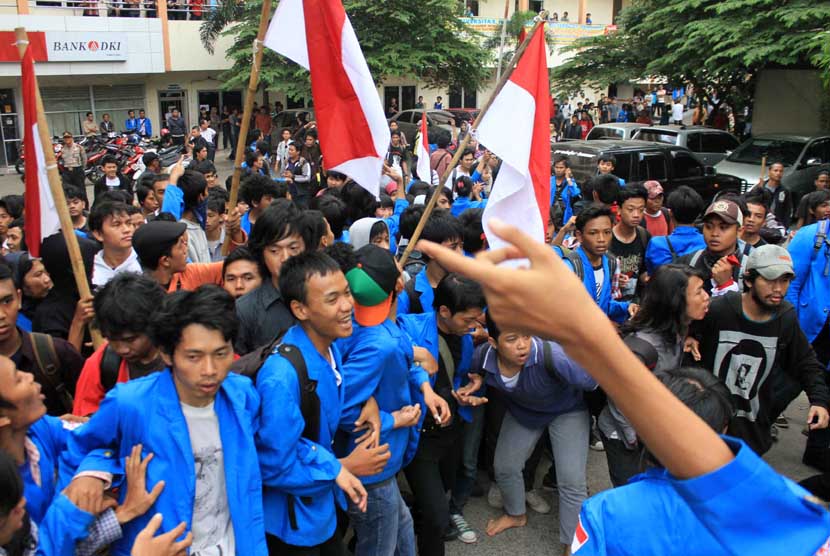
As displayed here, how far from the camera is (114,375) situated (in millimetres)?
2574

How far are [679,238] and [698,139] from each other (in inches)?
417

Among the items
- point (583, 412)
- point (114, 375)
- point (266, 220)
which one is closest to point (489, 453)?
point (583, 412)

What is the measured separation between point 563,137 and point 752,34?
7.36 meters

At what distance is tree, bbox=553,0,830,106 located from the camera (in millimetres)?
15320

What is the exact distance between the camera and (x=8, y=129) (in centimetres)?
1866

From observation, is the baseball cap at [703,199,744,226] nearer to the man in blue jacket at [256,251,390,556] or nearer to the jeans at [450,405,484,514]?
the jeans at [450,405,484,514]

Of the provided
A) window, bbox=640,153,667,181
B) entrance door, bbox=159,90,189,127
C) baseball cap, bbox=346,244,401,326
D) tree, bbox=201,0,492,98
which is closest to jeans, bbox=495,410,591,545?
baseball cap, bbox=346,244,401,326

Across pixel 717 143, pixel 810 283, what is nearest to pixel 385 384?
pixel 810 283

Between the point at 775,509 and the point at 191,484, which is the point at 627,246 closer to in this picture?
the point at 191,484

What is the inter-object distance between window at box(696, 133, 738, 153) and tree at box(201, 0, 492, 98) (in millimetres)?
9365

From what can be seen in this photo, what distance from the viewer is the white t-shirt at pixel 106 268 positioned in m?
3.83

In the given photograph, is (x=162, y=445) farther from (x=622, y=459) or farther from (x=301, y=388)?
(x=622, y=459)

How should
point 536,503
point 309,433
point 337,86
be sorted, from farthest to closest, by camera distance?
point 536,503 < point 337,86 < point 309,433

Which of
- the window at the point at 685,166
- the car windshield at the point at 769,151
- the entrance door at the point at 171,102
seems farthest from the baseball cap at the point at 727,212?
the entrance door at the point at 171,102
